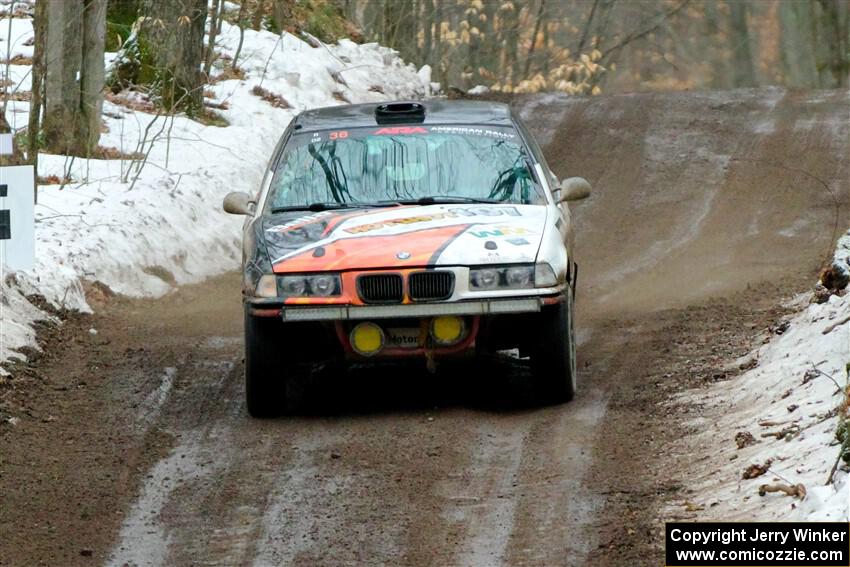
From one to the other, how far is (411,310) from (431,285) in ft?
0.58

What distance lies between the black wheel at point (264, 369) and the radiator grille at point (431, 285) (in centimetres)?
80

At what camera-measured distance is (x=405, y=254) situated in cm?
780

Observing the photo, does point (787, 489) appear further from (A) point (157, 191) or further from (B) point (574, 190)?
(A) point (157, 191)

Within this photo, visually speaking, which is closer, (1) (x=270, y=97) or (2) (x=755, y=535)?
(2) (x=755, y=535)

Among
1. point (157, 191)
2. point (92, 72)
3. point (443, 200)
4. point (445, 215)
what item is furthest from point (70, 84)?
point (445, 215)

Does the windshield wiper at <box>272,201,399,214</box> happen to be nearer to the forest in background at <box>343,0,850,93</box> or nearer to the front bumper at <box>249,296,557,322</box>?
the front bumper at <box>249,296,557,322</box>

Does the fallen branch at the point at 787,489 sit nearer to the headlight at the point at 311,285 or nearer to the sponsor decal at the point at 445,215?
the headlight at the point at 311,285

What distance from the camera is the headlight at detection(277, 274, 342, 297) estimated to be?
780 centimetres

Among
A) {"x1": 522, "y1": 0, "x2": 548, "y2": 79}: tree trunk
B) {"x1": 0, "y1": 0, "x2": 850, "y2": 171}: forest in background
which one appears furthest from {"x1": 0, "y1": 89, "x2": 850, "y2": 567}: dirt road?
{"x1": 522, "y1": 0, "x2": 548, "y2": 79}: tree trunk

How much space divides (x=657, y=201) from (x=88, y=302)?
23.7 feet

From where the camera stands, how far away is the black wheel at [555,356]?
7965 mm

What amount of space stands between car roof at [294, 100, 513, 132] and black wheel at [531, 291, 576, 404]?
5.69 ft

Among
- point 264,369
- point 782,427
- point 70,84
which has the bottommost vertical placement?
point 264,369

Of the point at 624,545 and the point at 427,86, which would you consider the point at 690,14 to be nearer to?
the point at 427,86
